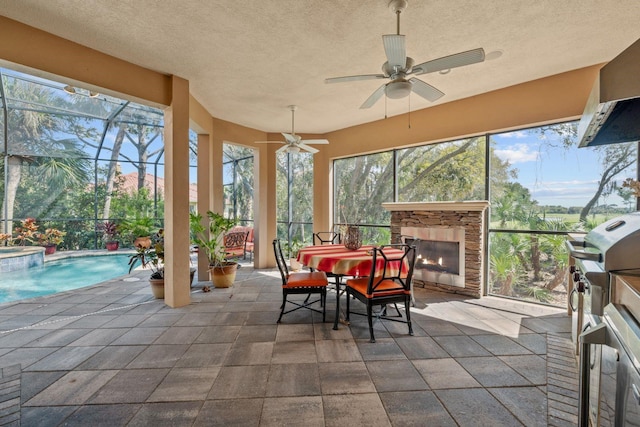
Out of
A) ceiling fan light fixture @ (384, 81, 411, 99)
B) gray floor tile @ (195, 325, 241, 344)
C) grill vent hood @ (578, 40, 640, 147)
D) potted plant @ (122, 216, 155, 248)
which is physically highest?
ceiling fan light fixture @ (384, 81, 411, 99)

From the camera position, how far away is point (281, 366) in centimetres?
224

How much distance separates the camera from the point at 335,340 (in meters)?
2.70

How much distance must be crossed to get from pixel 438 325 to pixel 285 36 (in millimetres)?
3322

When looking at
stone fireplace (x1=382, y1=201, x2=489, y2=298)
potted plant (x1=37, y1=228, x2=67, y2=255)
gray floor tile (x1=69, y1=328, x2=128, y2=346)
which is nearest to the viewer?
gray floor tile (x1=69, y1=328, x2=128, y2=346)

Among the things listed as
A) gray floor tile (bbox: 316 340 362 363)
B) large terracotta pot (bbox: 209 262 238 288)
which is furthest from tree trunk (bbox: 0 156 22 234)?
gray floor tile (bbox: 316 340 362 363)

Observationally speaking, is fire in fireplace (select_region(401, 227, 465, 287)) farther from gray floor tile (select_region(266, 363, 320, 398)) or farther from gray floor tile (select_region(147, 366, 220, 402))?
gray floor tile (select_region(147, 366, 220, 402))

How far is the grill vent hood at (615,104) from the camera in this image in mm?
1270

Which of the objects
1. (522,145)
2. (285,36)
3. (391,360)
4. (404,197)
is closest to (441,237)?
(404,197)

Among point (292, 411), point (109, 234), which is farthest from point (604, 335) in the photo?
point (109, 234)

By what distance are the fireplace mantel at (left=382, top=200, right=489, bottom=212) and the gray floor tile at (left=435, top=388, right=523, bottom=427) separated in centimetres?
262

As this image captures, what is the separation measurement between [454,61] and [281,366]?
8.82 feet

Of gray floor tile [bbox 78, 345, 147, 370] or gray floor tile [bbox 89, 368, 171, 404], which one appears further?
gray floor tile [bbox 78, 345, 147, 370]

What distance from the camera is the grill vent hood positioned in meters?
1.27

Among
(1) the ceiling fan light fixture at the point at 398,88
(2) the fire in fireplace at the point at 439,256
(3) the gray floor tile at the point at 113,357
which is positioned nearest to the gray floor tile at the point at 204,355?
(3) the gray floor tile at the point at 113,357
